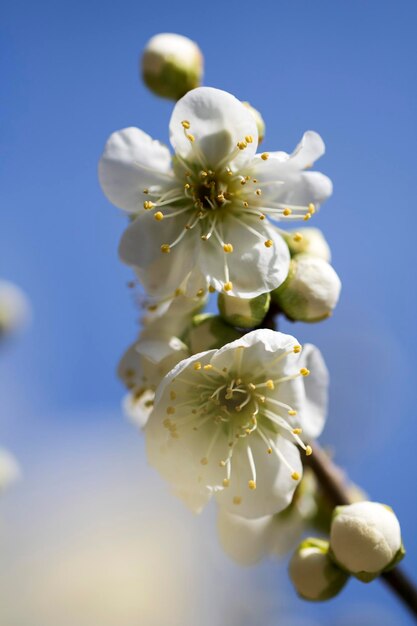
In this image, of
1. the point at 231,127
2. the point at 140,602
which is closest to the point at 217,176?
the point at 231,127

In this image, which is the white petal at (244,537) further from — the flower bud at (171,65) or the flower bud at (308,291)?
the flower bud at (171,65)

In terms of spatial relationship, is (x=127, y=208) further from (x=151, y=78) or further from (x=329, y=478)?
(x=329, y=478)

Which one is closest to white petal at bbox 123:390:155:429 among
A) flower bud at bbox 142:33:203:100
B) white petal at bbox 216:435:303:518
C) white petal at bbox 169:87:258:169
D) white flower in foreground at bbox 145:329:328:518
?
white flower in foreground at bbox 145:329:328:518

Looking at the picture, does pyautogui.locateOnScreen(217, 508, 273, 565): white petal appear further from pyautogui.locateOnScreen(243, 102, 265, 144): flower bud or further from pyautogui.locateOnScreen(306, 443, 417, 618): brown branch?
pyautogui.locateOnScreen(243, 102, 265, 144): flower bud

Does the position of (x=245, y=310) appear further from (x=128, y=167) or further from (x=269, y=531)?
(x=269, y=531)

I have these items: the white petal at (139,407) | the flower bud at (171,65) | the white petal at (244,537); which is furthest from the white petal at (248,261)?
the white petal at (244,537)
